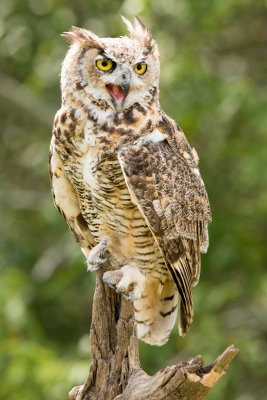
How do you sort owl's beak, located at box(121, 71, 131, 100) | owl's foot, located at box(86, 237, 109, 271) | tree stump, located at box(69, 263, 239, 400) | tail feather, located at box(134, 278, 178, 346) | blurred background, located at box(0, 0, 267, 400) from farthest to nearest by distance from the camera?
blurred background, located at box(0, 0, 267, 400) < tail feather, located at box(134, 278, 178, 346) < owl's foot, located at box(86, 237, 109, 271) < owl's beak, located at box(121, 71, 131, 100) < tree stump, located at box(69, 263, 239, 400)

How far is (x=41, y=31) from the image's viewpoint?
24.9ft

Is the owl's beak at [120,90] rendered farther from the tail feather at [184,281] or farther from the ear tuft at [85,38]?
the tail feather at [184,281]

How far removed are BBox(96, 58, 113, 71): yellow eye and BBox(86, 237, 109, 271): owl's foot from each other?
796 millimetres

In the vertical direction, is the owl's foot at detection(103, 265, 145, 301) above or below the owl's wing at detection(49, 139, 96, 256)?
below

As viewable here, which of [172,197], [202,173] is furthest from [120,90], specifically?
[202,173]

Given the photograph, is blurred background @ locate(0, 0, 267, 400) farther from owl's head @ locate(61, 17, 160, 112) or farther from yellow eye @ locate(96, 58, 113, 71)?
yellow eye @ locate(96, 58, 113, 71)

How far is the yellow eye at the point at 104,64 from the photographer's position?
366cm

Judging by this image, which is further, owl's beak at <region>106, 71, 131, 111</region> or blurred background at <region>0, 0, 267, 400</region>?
blurred background at <region>0, 0, 267, 400</region>

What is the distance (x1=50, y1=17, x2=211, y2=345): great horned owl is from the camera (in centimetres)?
369

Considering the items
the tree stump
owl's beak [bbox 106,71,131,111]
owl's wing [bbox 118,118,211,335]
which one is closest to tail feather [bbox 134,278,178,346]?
owl's wing [bbox 118,118,211,335]

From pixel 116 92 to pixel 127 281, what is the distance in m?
0.84

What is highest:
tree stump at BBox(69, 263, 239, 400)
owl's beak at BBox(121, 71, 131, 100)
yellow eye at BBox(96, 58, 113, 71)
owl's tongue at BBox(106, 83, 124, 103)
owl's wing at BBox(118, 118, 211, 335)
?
yellow eye at BBox(96, 58, 113, 71)

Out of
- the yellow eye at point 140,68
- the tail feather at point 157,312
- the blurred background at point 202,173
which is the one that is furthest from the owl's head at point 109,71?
the blurred background at point 202,173

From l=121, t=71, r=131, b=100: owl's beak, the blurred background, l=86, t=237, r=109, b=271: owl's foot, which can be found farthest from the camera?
the blurred background
